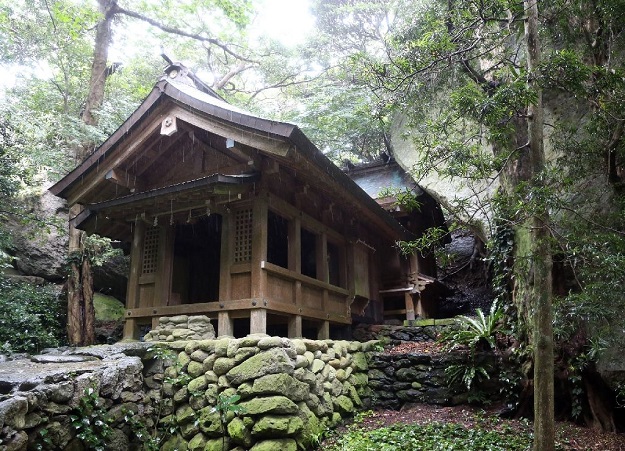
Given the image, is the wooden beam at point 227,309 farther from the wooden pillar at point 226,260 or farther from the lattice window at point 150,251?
the lattice window at point 150,251

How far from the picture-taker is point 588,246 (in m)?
4.66

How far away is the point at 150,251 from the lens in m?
8.34

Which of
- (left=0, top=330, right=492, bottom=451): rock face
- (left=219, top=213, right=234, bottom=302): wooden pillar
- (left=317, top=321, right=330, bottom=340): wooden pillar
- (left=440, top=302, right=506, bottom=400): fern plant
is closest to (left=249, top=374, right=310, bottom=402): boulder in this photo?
(left=0, top=330, right=492, bottom=451): rock face

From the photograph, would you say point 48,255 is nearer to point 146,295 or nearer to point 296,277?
point 146,295

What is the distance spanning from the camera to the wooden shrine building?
6.83m

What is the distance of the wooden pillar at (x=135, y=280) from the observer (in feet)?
26.0

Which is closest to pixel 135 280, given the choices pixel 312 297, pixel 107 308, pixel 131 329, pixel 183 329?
pixel 131 329

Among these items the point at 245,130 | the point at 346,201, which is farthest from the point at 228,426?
the point at 346,201

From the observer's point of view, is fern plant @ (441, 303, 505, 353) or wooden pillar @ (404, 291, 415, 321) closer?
fern plant @ (441, 303, 505, 353)

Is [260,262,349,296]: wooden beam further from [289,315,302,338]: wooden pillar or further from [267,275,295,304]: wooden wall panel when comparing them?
[289,315,302,338]: wooden pillar

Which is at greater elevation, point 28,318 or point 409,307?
point 409,307

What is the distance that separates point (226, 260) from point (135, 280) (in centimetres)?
218

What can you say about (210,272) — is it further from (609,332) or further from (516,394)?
(609,332)

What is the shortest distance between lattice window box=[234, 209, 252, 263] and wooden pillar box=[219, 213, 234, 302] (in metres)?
0.09
